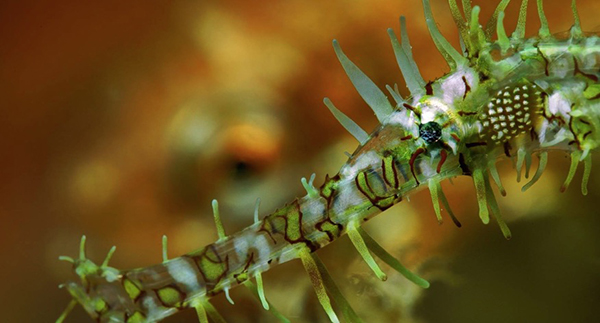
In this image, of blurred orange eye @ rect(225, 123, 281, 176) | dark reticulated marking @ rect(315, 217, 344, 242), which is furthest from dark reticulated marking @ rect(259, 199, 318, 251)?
blurred orange eye @ rect(225, 123, 281, 176)

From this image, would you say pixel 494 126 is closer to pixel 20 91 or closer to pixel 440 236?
pixel 440 236

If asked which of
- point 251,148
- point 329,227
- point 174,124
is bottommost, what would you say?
point 329,227

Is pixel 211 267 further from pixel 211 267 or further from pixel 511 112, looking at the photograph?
pixel 511 112

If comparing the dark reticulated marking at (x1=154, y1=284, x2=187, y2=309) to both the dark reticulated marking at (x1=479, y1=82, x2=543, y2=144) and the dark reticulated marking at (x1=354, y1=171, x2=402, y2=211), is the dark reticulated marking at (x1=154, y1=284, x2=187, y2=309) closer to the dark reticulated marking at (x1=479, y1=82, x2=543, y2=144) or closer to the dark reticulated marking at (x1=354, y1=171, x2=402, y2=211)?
the dark reticulated marking at (x1=354, y1=171, x2=402, y2=211)

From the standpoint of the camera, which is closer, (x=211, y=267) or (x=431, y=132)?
(x=431, y=132)

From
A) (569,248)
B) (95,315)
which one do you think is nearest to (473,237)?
(569,248)

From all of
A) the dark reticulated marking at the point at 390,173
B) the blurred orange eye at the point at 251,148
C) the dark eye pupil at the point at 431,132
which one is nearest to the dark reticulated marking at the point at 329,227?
the dark reticulated marking at the point at 390,173

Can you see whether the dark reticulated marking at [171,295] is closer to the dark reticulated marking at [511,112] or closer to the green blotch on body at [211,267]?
the green blotch on body at [211,267]

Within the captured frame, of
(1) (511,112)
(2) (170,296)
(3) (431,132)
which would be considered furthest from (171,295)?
(1) (511,112)
